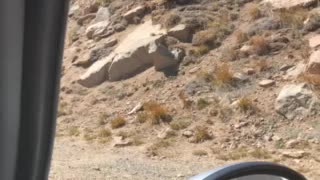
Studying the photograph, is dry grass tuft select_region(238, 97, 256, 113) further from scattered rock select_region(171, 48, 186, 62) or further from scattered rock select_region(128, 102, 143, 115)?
scattered rock select_region(171, 48, 186, 62)

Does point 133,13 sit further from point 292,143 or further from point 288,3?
point 292,143

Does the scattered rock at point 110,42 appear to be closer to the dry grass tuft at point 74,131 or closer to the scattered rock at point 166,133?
the dry grass tuft at point 74,131

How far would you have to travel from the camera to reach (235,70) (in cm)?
1247

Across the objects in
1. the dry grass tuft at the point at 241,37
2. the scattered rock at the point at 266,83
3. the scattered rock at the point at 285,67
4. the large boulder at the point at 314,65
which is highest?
the large boulder at the point at 314,65

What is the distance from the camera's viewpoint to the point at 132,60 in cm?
1388

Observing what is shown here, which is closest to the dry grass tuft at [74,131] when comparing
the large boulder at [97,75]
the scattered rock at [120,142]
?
the scattered rock at [120,142]

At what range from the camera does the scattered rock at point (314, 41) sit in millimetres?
12186

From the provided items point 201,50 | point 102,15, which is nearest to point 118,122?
point 201,50

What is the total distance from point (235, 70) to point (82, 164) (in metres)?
4.56

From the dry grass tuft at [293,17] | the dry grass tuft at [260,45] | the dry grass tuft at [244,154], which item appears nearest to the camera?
the dry grass tuft at [244,154]

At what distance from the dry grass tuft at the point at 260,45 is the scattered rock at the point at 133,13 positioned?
12.5ft

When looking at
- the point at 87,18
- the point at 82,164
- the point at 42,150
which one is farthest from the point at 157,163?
the point at 87,18

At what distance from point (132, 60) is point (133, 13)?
2412 mm

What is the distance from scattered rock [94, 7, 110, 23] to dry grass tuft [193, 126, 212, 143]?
668cm
